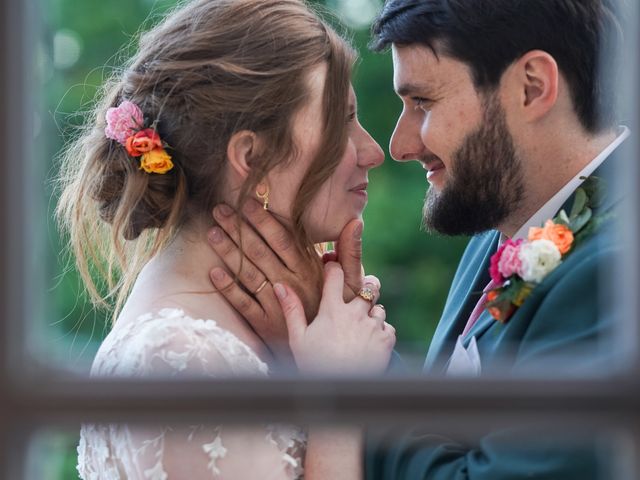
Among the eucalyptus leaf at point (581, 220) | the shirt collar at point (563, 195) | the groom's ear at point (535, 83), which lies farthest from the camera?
the groom's ear at point (535, 83)

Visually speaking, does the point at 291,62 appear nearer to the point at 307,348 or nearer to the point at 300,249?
the point at 300,249

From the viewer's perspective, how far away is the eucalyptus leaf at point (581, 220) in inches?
71.5

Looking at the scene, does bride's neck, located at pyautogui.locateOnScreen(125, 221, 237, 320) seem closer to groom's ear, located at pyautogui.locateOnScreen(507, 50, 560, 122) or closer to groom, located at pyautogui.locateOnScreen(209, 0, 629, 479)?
groom, located at pyautogui.locateOnScreen(209, 0, 629, 479)

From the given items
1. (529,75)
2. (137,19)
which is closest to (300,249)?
(529,75)

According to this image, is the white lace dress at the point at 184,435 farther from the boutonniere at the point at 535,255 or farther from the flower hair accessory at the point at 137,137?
the boutonniere at the point at 535,255

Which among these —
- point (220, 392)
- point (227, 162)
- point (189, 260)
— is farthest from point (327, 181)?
point (220, 392)

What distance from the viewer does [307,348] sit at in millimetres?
1832

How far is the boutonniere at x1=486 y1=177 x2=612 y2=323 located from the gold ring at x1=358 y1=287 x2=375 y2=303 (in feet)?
0.78

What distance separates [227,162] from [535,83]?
69 cm

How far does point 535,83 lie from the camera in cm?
214

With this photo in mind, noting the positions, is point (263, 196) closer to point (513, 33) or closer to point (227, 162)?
point (227, 162)

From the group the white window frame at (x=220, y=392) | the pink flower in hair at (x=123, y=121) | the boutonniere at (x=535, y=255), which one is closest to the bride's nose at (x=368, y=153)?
the boutonniere at (x=535, y=255)

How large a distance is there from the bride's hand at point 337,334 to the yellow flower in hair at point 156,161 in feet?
1.03

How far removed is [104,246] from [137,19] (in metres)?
5.74
